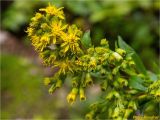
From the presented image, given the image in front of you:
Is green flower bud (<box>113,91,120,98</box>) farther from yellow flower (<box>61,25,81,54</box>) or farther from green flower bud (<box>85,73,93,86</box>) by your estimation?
yellow flower (<box>61,25,81,54</box>)

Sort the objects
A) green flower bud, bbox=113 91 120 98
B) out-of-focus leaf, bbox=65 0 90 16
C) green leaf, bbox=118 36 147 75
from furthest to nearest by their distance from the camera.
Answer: out-of-focus leaf, bbox=65 0 90 16 < green leaf, bbox=118 36 147 75 < green flower bud, bbox=113 91 120 98

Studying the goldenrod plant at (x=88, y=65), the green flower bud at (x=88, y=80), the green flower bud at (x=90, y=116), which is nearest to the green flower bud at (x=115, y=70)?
the goldenrod plant at (x=88, y=65)

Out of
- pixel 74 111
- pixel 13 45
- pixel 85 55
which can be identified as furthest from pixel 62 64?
pixel 13 45

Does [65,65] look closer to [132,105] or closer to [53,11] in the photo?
[53,11]

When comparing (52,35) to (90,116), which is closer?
(52,35)

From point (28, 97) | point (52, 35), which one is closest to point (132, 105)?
point (52, 35)

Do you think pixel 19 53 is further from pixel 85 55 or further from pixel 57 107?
pixel 85 55

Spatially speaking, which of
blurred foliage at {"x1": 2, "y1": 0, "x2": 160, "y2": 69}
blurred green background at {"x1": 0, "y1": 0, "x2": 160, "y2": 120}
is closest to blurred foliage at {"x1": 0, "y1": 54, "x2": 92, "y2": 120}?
blurred green background at {"x1": 0, "y1": 0, "x2": 160, "y2": 120}
